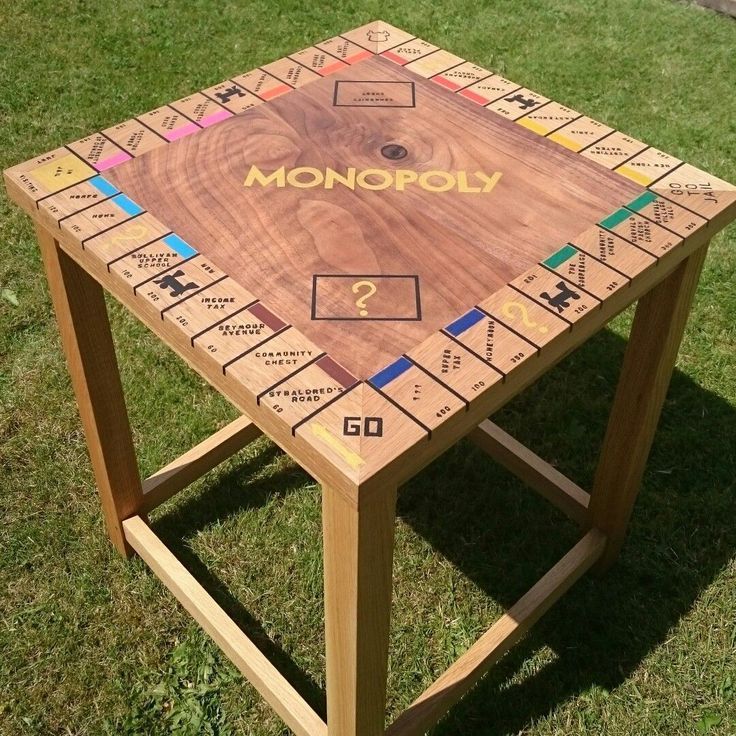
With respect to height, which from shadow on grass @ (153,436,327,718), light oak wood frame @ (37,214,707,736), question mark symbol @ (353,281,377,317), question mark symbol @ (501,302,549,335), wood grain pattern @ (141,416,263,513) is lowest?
shadow on grass @ (153,436,327,718)

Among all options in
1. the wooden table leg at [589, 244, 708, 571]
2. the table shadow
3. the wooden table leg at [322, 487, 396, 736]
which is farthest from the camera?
the table shadow

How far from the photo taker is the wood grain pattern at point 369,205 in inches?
51.0

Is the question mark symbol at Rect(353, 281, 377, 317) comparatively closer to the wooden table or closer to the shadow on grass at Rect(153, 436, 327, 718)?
the wooden table

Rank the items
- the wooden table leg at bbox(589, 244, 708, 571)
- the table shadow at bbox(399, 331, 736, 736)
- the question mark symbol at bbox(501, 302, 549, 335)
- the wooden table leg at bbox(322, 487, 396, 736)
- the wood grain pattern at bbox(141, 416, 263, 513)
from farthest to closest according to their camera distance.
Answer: the wood grain pattern at bbox(141, 416, 263, 513) → the table shadow at bbox(399, 331, 736, 736) → the wooden table leg at bbox(589, 244, 708, 571) → the question mark symbol at bbox(501, 302, 549, 335) → the wooden table leg at bbox(322, 487, 396, 736)

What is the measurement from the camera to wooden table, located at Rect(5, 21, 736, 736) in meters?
1.16

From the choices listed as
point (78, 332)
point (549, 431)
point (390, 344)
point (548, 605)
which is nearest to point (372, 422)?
point (390, 344)

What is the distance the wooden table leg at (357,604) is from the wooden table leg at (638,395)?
725 millimetres

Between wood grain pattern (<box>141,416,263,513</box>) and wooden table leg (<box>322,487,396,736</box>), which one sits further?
wood grain pattern (<box>141,416,263,513</box>)

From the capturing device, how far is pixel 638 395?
1.74 m

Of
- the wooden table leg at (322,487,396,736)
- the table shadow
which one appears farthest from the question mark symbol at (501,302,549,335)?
the table shadow

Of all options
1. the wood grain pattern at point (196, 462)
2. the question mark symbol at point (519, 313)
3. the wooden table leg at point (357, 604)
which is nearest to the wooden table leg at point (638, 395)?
the question mark symbol at point (519, 313)

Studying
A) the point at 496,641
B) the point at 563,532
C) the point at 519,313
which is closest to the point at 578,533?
the point at 563,532

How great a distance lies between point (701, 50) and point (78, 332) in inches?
132

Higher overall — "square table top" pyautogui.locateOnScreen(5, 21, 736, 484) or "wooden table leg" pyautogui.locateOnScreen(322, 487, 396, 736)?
"square table top" pyautogui.locateOnScreen(5, 21, 736, 484)
